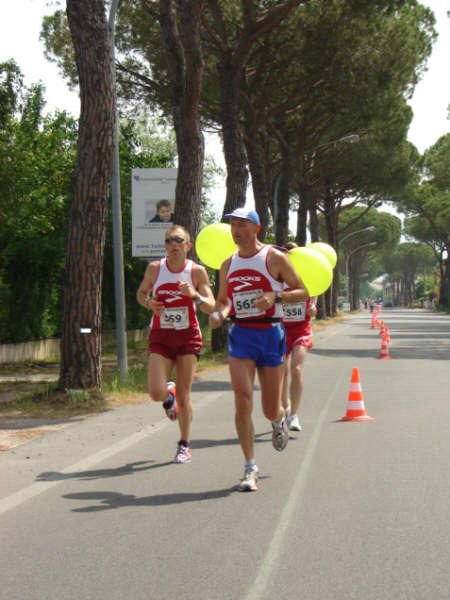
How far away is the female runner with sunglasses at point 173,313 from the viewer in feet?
25.1

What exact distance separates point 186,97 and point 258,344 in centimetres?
1313

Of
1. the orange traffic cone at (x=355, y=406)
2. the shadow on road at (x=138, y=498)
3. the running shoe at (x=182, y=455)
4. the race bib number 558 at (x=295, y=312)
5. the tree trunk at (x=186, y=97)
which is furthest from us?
the tree trunk at (x=186, y=97)

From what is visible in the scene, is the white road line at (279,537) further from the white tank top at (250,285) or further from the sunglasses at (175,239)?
the sunglasses at (175,239)

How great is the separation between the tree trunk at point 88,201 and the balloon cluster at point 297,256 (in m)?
3.31

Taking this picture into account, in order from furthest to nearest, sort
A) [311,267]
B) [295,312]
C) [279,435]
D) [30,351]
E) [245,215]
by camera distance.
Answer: [30,351] < [295,312] < [311,267] < [279,435] < [245,215]

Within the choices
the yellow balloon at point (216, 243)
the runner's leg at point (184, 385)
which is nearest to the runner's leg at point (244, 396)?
the runner's leg at point (184, 385)

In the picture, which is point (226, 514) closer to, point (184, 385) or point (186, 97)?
point (184, 385)

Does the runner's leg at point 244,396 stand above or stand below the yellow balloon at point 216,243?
below

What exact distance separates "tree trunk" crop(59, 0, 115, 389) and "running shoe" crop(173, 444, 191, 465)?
15.6 feet

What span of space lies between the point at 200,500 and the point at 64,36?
79.9 feet

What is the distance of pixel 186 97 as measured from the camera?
62.7 ft

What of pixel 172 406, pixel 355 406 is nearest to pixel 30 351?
pixel 355 406

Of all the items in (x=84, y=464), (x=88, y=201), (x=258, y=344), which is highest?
(x=88, y=201)

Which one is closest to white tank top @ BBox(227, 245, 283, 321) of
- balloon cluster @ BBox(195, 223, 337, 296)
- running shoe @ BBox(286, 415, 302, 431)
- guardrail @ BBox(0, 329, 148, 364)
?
balloon cluster @ BBox(195, 223, 337, 296)
